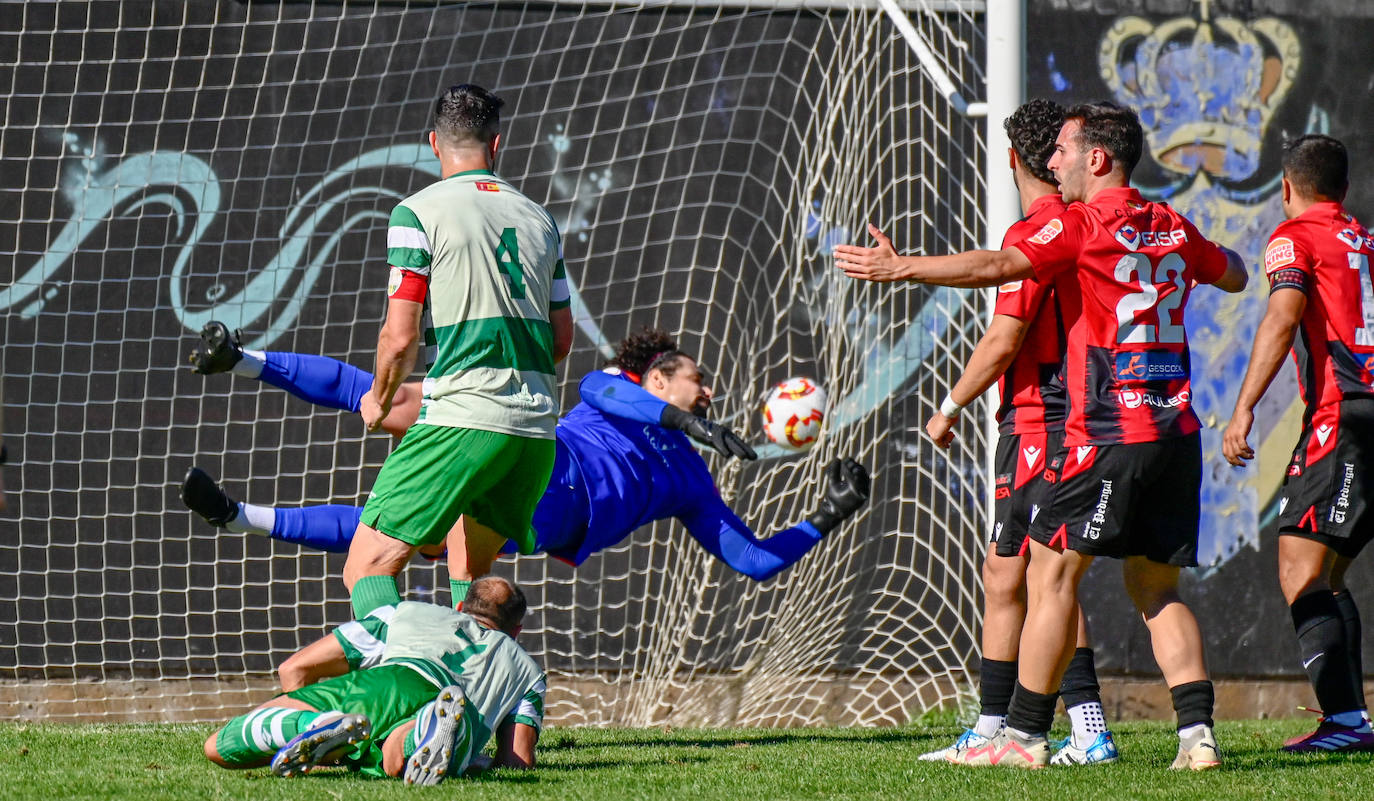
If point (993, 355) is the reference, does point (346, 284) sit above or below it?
above

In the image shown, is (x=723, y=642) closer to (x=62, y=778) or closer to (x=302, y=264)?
(x=302, y=264)

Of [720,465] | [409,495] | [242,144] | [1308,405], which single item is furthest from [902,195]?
[409,495]

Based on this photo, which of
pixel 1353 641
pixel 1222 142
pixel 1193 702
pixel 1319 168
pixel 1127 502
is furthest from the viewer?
pixel 1222 142

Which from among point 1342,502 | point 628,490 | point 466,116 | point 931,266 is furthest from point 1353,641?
point 466,116

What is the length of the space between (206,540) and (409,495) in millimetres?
3648

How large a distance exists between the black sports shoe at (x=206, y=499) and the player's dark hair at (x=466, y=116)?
5.64 ft

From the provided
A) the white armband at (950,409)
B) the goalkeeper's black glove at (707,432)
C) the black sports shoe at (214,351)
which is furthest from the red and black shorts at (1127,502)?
the black sports shoe at (214,351)

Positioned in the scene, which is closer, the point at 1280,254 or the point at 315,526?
the point at 1280,254

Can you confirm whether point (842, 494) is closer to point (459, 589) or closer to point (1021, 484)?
point (1021, 484)

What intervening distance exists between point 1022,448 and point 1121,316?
569 mm

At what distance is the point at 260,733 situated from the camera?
3.58 m

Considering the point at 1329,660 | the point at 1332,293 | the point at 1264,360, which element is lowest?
the point at 1329,660

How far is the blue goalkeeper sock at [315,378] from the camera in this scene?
5.07 meters

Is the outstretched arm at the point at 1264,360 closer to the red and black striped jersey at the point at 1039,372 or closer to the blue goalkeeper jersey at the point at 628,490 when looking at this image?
the red and black striped jersey at the point at 1039,372
